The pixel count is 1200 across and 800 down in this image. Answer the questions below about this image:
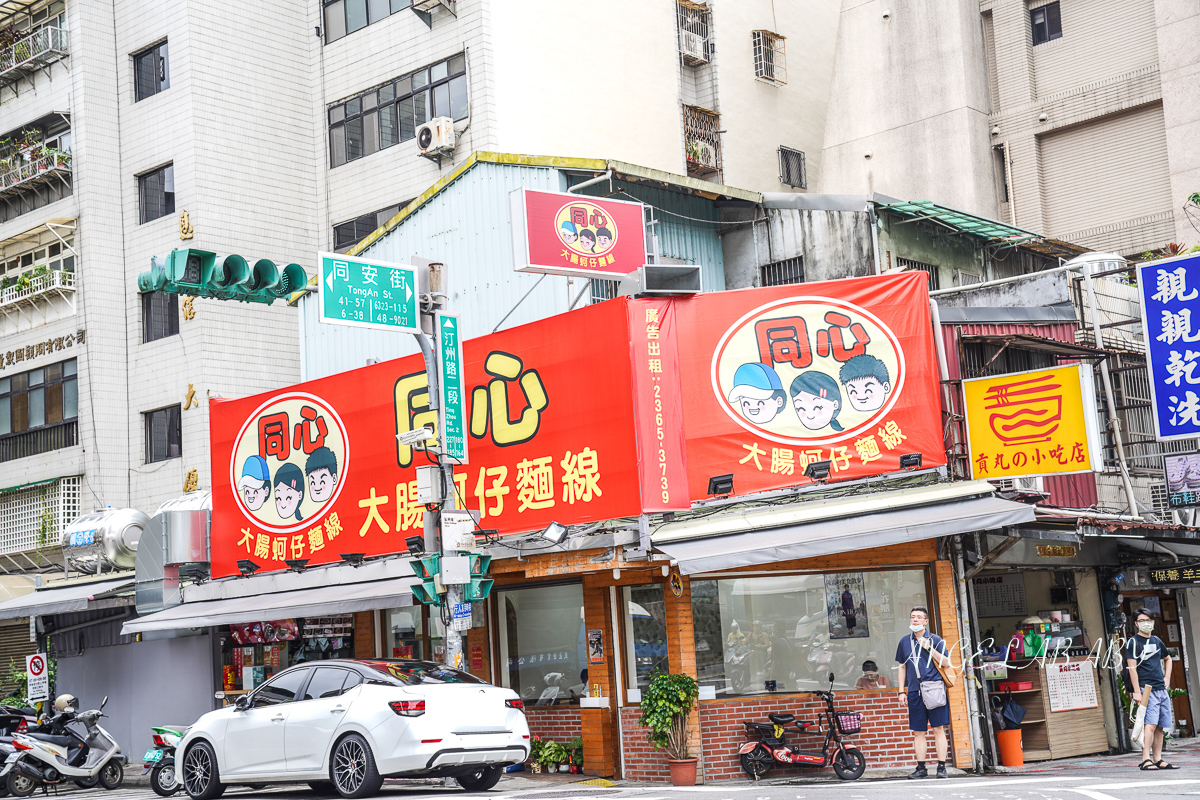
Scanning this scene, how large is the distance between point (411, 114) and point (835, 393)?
620 inches

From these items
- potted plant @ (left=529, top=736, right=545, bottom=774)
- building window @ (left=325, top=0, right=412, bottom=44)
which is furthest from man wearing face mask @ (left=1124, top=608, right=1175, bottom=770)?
building window @ (left=325, top=0, right=412, bottom=44)

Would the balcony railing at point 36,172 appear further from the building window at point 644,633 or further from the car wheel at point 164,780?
the building window at point 644,633

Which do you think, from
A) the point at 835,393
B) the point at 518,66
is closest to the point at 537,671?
the point at 835,393

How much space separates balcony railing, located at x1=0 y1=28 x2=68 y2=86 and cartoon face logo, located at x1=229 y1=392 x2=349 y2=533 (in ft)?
51.9

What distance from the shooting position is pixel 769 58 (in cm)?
3269

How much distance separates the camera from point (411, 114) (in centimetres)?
2861

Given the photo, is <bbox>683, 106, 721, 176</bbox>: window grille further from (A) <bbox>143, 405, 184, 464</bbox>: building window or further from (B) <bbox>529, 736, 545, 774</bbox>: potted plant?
(B) <bbox>529, 736, 545, 774</bbox>: potted plant

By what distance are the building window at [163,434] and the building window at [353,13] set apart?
1002 cm

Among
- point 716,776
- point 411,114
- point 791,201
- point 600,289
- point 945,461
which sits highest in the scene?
point 411,114

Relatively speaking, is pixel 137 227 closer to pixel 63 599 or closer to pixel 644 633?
pixel 63 599

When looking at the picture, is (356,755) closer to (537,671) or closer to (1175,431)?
(537,671)

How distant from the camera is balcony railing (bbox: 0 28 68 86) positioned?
31.6 metres

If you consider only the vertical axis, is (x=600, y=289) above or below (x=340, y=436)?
above

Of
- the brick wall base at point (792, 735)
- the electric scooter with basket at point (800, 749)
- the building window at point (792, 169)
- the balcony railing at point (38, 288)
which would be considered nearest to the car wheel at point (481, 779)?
the brick wall base at point (792, 735)
